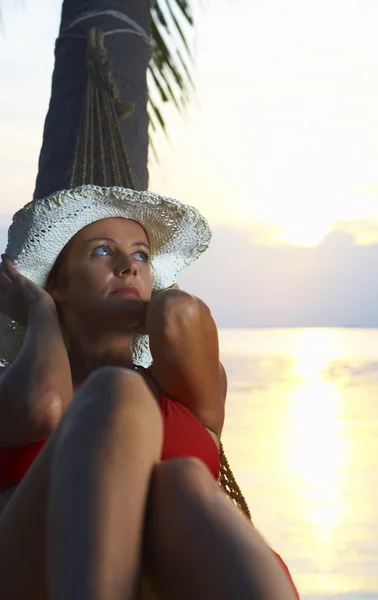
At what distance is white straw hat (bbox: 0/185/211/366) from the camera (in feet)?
6.35

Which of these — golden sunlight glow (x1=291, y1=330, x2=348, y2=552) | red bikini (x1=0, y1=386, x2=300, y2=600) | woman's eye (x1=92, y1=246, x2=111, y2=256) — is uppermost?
woman's eye (x1=92, y1=246, x2=111, y2=256)

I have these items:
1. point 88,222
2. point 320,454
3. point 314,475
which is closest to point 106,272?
point 88,222

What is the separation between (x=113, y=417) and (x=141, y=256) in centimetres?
76

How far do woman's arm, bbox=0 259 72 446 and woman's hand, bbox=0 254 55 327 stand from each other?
10 cm

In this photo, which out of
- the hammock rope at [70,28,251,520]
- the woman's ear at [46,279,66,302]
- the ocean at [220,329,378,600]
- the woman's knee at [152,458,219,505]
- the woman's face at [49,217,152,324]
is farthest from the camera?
the ocean at [220,329,378,600]

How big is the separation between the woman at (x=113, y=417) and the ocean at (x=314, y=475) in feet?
1.65

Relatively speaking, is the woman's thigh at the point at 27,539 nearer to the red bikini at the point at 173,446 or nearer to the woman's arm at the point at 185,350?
the red bikini at the point at 173,446

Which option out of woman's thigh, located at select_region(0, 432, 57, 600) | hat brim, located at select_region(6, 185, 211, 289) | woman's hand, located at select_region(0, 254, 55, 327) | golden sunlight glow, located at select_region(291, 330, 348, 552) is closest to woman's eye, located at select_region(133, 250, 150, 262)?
hat brim, located at select_region(6, 185, 211, 289)

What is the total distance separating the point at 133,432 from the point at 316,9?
205 inches

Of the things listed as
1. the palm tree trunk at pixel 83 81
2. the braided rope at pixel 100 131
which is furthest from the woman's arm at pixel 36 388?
the palm tree trunk at pixel 83 81

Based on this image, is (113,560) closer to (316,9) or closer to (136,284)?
(136,284)

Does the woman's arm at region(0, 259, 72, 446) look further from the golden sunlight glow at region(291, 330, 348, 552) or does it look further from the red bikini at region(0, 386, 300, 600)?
the golden sunlight glow at region(291, 330, 348, 552)

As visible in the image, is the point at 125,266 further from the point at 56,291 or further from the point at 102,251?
the point at 56,291

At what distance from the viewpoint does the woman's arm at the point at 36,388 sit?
156 centimetres
